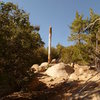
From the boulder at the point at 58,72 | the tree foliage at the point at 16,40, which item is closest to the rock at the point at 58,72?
the boulder at the point at 58,72

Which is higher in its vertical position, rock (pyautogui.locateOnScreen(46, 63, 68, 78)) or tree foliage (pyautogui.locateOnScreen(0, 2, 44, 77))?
tree foliage (pyautogui.locateOnScreen(0, 2, 44, 77))

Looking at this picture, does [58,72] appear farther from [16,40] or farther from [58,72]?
[16,40]

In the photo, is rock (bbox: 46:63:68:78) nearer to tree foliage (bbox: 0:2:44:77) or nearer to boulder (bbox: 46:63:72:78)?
boulder (bbox: 46:63:72:78)

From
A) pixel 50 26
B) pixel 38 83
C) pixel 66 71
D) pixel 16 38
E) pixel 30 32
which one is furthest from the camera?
pixel 50 26

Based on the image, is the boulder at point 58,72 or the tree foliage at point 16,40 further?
the boulder at point 58,72

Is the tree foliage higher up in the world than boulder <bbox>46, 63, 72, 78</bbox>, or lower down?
higher up

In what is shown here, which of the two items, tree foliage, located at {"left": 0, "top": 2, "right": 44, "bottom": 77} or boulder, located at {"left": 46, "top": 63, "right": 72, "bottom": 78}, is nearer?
tree foliage, located at {"left": 0, "top": 2, "right": 44, "bottom": 77}

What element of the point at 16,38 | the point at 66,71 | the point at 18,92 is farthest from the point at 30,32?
the point at 66,71

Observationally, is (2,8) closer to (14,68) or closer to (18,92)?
(14,68)

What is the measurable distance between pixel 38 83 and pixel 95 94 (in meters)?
5.69

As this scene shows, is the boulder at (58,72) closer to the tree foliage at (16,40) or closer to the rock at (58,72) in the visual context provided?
the rock at (58,72)

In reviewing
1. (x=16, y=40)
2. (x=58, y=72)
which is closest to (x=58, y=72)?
(x=58, y=72)

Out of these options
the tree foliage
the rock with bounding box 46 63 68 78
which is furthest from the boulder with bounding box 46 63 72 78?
the tree foliage

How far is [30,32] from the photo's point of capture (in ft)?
36.5
